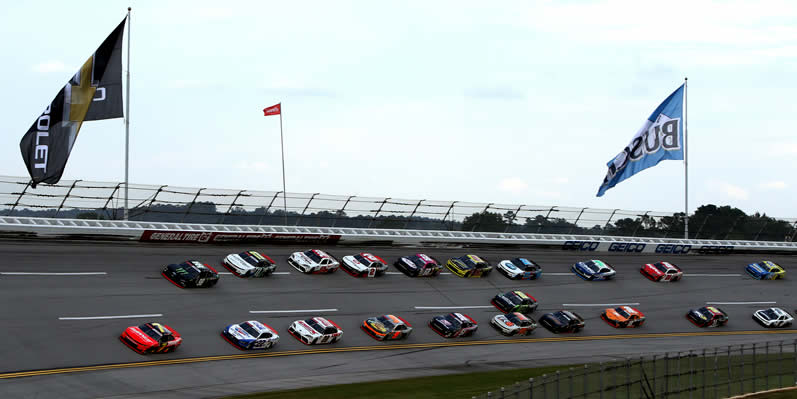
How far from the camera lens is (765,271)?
5622 centimetres

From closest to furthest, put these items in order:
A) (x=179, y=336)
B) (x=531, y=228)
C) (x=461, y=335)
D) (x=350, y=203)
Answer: (x=179, y=336) < (x=461, y=335) < (x=350, y=203) < (x=531, y=228)

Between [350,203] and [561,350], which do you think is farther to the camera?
[350,203]

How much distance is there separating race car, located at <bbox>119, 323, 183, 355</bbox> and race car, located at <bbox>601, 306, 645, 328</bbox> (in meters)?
22.0

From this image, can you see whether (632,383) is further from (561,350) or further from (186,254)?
(186,254)

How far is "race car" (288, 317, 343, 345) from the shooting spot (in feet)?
112

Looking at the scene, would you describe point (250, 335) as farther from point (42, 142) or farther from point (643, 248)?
point (643, 248)

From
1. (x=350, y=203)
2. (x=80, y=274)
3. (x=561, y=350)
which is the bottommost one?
(x=561, y=350)

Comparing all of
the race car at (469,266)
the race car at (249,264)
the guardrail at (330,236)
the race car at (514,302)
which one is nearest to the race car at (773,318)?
the guardrail at (330,236)

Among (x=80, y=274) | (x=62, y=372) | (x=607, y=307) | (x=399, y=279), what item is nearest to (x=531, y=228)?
(x=607, y=307)

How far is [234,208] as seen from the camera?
4728 centimetres

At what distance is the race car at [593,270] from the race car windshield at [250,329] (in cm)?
2329

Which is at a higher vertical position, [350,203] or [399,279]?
[350,203]

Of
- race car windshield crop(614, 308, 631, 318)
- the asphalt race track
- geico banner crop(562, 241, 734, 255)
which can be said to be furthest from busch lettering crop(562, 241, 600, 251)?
race car windshield crop(614, 308, 631, 318)

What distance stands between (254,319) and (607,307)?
19.8 meters
